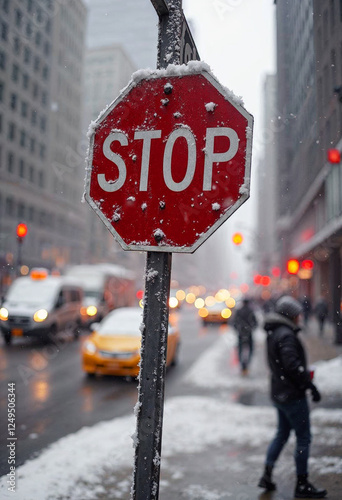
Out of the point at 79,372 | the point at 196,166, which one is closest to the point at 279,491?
the point at 196,166

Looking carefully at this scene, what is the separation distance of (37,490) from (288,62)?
17.3ft

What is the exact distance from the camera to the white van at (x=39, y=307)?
1500 centimetres

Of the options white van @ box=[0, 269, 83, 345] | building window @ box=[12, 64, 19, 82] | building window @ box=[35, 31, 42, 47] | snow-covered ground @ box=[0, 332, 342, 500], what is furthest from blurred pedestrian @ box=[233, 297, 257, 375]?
building window @ box=[35, 31, 42, 47]

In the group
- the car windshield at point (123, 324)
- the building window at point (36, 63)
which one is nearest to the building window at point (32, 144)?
the building window at point (36, 63)

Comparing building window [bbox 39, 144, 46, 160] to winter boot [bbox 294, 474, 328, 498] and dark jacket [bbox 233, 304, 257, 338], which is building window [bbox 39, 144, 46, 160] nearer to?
dark jacket [bbox 233, 304, 257, 338]

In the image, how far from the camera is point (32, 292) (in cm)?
1664

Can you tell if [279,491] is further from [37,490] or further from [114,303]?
[114,303]

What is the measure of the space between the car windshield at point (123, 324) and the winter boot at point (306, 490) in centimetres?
655

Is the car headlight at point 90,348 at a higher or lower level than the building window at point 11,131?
lower

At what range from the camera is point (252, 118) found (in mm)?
2246

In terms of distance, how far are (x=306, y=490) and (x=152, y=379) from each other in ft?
9.50

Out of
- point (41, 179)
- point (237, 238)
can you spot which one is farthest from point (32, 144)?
point (237, 238)

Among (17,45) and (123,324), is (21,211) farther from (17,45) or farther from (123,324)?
(123,324)

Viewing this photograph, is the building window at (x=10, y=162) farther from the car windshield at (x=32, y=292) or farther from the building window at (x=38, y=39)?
the car windshield at (x=32, y=292)
